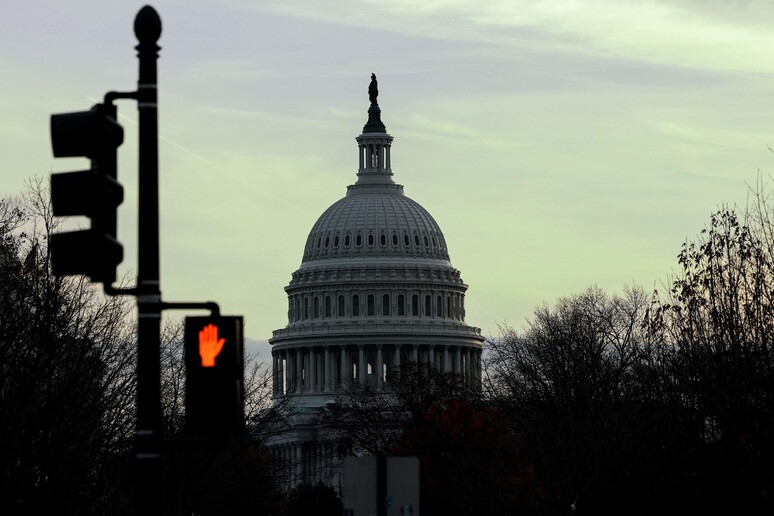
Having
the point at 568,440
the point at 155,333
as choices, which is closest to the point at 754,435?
the point at 155,333

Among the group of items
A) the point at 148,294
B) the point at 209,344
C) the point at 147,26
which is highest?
the point at 147,26

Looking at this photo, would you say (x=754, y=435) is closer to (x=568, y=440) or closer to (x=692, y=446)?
(x=692, y=446)

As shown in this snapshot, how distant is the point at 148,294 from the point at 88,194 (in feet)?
3.24

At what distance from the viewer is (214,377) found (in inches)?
552

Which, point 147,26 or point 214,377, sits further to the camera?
point 147,26

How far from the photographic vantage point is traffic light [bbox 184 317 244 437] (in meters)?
13.9

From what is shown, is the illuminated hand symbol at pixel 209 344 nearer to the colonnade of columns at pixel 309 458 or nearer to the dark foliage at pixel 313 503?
the dark foliage at pixel 313 503

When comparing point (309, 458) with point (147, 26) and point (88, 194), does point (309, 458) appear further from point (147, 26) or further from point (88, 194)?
point (88, 194)

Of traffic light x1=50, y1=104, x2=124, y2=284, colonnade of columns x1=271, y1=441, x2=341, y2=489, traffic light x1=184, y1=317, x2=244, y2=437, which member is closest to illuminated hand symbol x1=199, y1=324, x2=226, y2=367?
traffic light x1=184, y1=317, x2=244, y2=437

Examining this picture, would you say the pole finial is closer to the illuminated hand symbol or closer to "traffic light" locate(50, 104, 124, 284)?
"traffic light" locate(50, 104, 124, 284)

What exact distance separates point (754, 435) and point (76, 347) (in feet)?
55.7

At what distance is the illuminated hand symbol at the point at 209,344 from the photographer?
13.9 metres

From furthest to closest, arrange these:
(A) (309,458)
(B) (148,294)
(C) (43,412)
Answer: (A) (309,458), (C) (43,412), (B) (148,294)

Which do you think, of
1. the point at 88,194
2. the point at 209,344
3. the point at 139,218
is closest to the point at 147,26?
the point at 139,218
